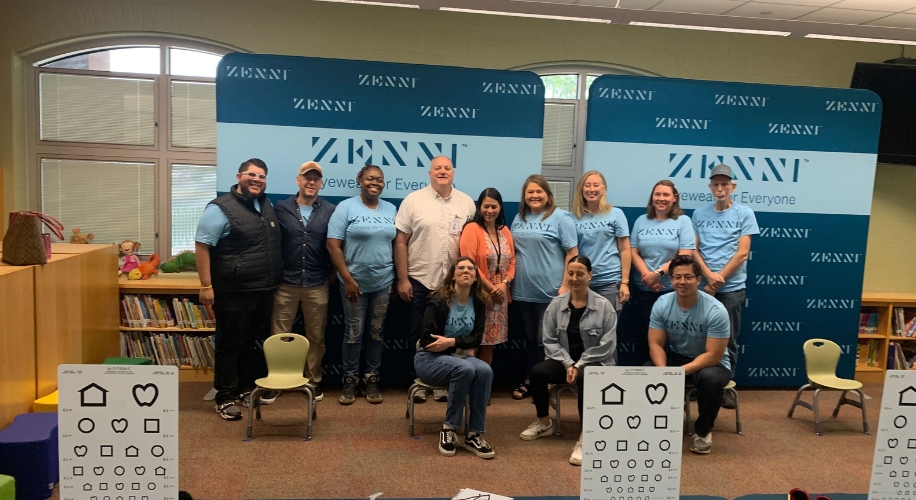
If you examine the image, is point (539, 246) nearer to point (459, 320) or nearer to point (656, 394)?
point (459, 320)

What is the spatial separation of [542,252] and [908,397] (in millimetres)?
2456

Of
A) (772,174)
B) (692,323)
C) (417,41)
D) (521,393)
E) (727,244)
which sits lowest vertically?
(521,393)

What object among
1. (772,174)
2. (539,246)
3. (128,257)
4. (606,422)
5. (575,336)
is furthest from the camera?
(128,257)

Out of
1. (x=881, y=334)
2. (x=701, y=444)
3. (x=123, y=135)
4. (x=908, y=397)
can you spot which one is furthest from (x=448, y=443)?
(x=881, y=334)

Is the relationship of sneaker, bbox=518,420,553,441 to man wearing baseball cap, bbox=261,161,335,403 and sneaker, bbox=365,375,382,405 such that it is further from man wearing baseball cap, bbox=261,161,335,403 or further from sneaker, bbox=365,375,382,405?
man wearing baseball cap, bbox=261,161,335,403

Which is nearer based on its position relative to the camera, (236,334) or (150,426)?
(150,426)

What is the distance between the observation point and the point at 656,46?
17.8 ft

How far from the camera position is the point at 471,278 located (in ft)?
10.9

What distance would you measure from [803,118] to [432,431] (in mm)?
3520

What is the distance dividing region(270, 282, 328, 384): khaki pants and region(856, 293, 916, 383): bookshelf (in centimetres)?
429

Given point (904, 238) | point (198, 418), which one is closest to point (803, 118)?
point (904, 238)

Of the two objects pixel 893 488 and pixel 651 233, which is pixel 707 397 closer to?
pixel 651 233

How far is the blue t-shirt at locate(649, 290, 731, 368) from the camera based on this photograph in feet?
10.8

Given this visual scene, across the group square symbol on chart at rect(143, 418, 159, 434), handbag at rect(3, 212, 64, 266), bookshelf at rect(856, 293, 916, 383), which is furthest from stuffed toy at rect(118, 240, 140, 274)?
bookshelf at rect(856, 293, 916, 383)
